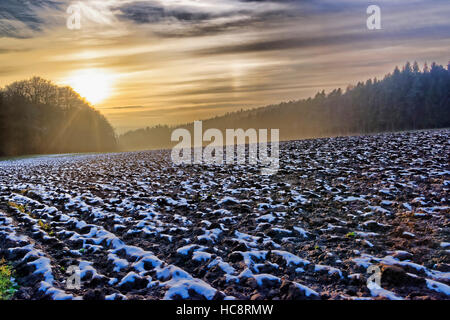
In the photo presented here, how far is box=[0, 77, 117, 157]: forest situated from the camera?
60.6 metres

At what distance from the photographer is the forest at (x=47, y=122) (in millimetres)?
60594

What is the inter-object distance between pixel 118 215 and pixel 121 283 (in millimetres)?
4414

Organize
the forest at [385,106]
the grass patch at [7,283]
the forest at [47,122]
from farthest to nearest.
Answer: the forest at [385,106], the forest at [47,122], the grass patch at [7,283]

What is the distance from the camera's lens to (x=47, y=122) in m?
67.2

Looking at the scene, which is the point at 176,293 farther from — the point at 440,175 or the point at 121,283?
the point at 440,175

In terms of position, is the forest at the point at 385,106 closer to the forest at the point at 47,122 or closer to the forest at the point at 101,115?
the forest at the point at 101,115

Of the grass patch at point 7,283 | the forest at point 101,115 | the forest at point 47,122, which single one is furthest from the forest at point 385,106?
the grass patch at point 7,283

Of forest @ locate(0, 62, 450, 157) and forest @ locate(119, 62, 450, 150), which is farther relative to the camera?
forest @ locate(119, 62, 450, 150)

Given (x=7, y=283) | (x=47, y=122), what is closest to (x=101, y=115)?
(x=47, y=122)

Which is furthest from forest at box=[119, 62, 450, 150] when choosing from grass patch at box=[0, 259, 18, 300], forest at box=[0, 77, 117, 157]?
grass patch at box=[0, 259, 18, 300]

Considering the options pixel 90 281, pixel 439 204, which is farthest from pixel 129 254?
pixel 439 204

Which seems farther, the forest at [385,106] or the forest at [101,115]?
the forest at [385,106]

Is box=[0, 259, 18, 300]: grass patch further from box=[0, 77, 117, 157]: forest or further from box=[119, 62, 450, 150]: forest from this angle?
box=[119, 62, 450, 150]: forest

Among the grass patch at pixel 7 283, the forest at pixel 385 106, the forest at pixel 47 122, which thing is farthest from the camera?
the forest at pixel 385 106
